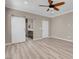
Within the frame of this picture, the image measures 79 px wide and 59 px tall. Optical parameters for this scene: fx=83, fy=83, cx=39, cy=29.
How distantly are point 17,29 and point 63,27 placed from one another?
13.8ft

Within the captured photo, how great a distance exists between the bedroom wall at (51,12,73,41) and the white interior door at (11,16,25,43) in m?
3.72

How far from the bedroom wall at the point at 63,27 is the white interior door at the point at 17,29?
147 inches

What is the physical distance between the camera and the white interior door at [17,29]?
630cm

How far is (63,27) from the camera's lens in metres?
7.88

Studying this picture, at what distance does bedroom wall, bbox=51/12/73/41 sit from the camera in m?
6.92

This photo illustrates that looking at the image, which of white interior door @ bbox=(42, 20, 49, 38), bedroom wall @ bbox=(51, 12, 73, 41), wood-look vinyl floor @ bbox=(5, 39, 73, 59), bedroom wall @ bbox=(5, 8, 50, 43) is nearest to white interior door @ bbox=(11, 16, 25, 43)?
bedroom wall @ bbox=(5, 8, 50, 43)

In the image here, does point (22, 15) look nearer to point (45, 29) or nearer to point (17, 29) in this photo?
point (17, 29)

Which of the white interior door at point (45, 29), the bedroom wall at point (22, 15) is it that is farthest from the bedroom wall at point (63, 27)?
the bedroom wall at point (22, 15)

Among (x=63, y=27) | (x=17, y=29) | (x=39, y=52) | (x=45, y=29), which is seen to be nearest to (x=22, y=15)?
(x=17, y=29)

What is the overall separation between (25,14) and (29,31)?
2892 millimetres

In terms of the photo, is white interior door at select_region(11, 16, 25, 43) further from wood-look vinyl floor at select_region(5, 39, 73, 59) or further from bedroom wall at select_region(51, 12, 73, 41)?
bedroom wall at select_region(51, 12, 73, 41)
